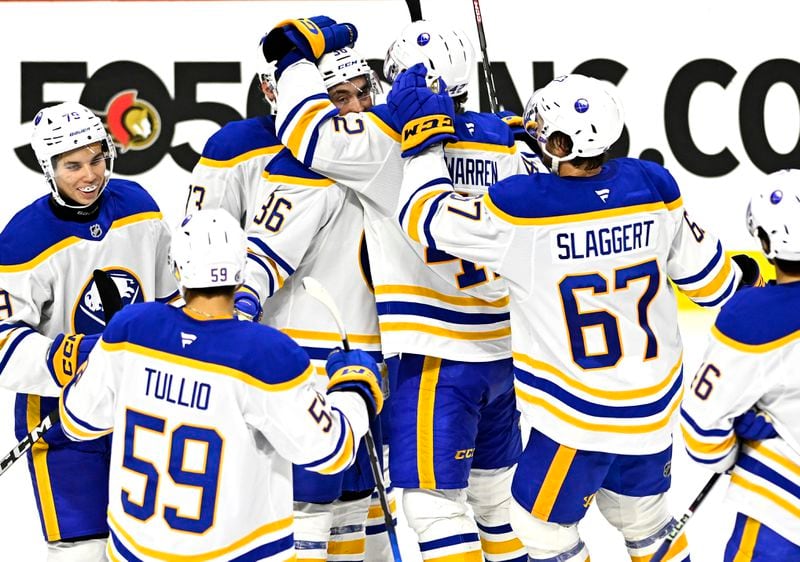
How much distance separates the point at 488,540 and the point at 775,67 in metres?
3.76

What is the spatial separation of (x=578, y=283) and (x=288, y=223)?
833mm

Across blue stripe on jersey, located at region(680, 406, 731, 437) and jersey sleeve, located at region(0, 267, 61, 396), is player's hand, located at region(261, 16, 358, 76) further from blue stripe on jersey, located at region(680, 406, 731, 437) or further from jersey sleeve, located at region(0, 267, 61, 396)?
blue stripe on jersey, located at region(680, 406, 731, 437)

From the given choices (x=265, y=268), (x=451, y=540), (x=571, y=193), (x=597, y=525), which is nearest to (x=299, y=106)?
(x=265, y=268)

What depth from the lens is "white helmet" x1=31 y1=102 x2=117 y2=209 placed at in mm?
3211

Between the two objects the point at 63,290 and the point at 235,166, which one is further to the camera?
the point at 235,166

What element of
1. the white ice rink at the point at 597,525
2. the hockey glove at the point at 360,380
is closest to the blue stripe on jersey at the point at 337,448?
the hockey glove at the point at 360,380

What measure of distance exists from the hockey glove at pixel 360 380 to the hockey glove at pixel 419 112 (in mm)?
562

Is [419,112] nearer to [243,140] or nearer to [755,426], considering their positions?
[243,140]

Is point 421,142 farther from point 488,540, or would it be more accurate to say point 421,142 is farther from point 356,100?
point 488,540

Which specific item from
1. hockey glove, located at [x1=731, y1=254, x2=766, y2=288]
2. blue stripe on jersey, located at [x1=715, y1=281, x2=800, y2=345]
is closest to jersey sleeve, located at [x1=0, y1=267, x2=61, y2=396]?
blue stripe on jersey, located at [x1=715, y1=281, x2=800, y2=345]

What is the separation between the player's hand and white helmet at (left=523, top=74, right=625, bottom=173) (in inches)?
24.8

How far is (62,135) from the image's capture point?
10.5ft

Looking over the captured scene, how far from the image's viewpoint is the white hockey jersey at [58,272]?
3.10m

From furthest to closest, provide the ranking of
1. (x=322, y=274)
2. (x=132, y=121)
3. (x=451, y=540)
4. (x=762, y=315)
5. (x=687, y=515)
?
(x=132, y=121), (x=322, y=274), (x=451, y=540), (x=687, y=515), (x=762, y=315)
